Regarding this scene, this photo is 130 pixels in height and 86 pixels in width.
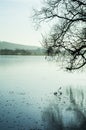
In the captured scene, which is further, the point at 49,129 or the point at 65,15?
the point at 65,15

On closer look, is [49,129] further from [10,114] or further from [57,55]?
[57,55]

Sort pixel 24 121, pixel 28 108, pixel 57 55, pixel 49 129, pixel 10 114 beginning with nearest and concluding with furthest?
1. pixel 49 129
2. pixel 24 121
3. pixel 10 114
4. pixel 28 108
5. pixel 57 55

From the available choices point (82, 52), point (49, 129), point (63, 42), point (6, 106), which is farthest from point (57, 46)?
point (49, 129)

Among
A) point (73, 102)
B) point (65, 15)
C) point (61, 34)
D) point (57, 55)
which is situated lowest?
point (73, 102)

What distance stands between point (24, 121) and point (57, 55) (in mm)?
6123

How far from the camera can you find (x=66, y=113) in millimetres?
15391

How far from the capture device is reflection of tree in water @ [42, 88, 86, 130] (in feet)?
42.7

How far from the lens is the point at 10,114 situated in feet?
48.1

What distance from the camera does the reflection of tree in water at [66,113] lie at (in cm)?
1302

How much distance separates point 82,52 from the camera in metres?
16.8

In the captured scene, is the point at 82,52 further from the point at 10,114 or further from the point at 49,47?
the point at 10,114

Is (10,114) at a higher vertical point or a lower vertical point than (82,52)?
lower

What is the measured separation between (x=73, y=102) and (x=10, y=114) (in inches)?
230

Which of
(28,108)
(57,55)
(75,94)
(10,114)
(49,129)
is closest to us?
(49,129)
